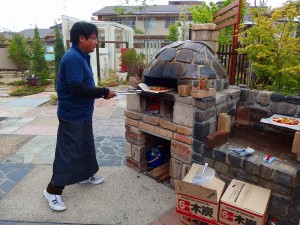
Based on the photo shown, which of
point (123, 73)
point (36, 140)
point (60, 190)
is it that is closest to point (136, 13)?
point (123, 73)

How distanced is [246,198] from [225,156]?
0.54m

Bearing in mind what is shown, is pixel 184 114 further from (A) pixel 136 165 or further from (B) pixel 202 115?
(A) pixel 136 165

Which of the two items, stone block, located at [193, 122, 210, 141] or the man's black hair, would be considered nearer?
the man's black hair

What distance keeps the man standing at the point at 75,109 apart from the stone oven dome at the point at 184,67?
2.51ft

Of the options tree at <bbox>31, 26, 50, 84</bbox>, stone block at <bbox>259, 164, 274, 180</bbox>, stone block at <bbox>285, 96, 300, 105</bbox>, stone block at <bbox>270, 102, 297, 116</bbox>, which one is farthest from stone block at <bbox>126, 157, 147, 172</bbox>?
tree at <bbox>31, 26, 50, 84</bbox>

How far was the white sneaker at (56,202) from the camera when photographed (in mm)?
2842

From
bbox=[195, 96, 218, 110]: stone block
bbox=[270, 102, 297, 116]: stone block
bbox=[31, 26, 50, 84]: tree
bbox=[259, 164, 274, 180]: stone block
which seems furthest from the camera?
bbox=[31, 26, 50, 84]: tree

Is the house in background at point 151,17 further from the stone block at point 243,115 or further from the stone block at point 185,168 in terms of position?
the stone block at point 185,168

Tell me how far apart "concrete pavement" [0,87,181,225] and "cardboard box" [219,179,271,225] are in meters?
0.65

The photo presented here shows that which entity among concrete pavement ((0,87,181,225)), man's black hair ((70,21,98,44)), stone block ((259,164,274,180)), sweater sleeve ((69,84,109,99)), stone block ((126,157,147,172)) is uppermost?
man's black hair ((70,21,98,44))

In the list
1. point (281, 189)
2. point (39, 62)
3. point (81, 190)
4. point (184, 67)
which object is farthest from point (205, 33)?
point (39, 62)

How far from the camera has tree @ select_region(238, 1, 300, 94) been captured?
3.35 meters

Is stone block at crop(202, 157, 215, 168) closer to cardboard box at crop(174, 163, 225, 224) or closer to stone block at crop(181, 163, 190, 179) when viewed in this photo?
stone block at crop(181, 163, 190, 179)

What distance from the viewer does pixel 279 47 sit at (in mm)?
3451
